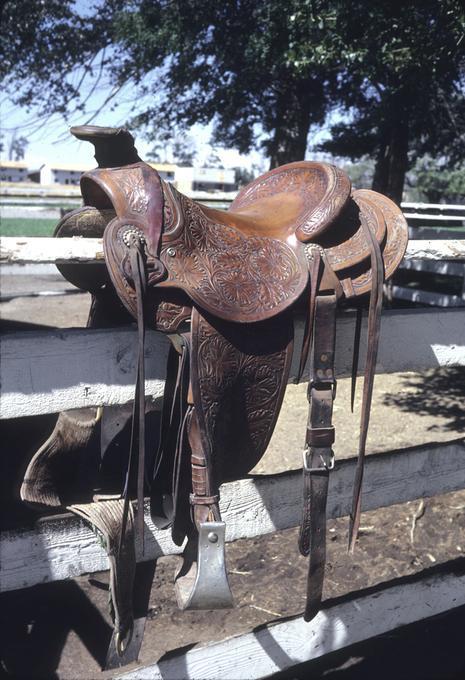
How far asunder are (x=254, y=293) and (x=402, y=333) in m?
0.60

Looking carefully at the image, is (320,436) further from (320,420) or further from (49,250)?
(49,250)

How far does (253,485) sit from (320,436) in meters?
0.35

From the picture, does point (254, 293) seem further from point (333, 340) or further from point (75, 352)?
A: point (75, 352)

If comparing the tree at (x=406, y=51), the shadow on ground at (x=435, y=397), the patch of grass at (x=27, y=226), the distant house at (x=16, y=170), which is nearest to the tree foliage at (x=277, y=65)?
the tree at (x=406, y=51)

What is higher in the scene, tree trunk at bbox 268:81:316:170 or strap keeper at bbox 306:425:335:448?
tree trunk at bbox 268:81:316:170

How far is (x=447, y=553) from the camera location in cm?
278

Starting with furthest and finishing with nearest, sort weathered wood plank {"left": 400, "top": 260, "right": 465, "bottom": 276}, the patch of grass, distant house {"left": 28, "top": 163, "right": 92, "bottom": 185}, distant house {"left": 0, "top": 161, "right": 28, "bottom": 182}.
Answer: distant house {"left": 0, "top": 161, "right": 28, "bottom": 182} → distant house {"left": 28, "top": 163, "right": 92, "bottom": 185} → the patch of grass → weathered wood plank {"left": 400, "top": 260, "right": 465, "bottom": 276}

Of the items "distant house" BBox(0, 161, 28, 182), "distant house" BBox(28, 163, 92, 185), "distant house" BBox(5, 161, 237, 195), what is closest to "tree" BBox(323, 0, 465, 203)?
"distant house" BBox(5, 161, 237, 195)

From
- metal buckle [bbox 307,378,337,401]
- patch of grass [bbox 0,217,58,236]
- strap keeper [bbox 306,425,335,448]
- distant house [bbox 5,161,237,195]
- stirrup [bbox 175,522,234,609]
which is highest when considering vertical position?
distant house [bbox 5,161,237,195]

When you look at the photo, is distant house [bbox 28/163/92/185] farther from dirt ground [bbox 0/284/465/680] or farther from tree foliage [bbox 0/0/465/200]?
dirt ground [bbox 0/284/465/680]

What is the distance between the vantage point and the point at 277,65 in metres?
6.89

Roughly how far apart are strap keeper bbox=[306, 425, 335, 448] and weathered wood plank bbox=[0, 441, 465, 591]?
1.08ft

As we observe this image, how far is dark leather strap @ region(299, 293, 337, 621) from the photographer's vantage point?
4.76ft

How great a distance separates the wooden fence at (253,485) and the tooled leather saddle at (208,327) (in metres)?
0.10
